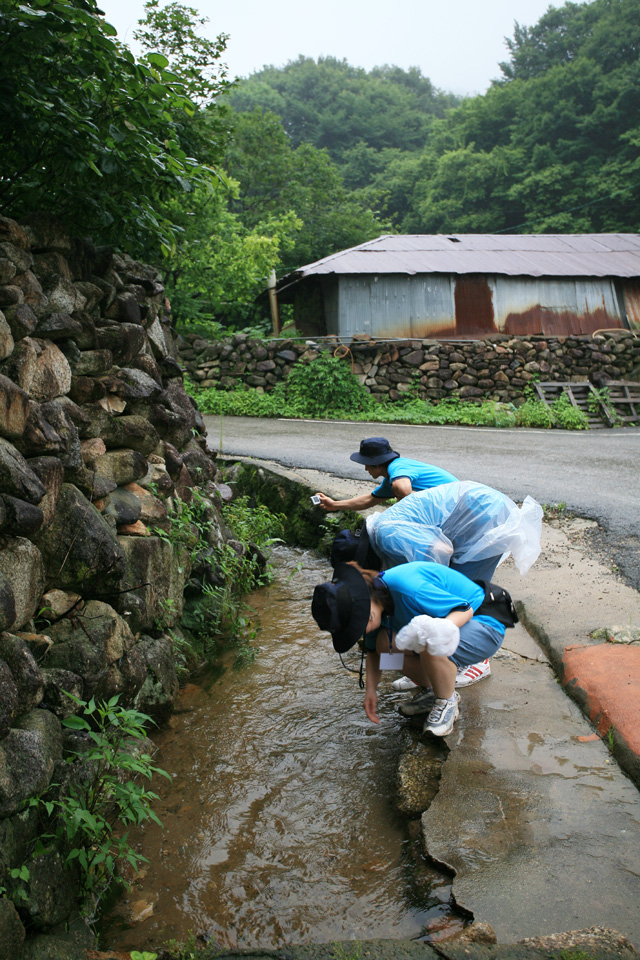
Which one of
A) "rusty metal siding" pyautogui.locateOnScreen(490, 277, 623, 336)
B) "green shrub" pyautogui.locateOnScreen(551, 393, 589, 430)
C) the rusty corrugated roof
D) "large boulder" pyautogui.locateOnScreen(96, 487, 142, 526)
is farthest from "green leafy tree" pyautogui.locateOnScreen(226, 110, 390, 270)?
"large boulder" pyautogui.locateOnScreen(96, 487, 142, 526)

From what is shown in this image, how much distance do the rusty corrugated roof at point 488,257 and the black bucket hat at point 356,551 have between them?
14.3 m

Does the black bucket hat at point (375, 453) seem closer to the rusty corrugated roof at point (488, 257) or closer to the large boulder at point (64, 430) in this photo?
the large boulder at point (64, 430)

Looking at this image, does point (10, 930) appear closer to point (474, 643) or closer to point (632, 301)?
point (474, 643)

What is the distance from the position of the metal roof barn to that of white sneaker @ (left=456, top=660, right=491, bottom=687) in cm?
1351

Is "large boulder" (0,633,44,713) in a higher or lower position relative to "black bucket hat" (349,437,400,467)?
lower

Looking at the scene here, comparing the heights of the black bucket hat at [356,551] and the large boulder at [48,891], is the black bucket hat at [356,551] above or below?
above

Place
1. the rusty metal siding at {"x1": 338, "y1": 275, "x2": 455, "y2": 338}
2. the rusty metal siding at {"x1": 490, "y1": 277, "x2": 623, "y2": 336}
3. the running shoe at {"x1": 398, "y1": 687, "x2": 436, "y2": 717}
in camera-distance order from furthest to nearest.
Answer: the rusty metal siding at {"x1": 490, "y1": 277, "x2": 623, "y2": 336}
the rusty metal siding at {"x1": 338, "y1": 275, "x2": 455, "y2": 338}
the running shoe at {"x1": 398, "y1": 687, "x2": 436, "y2": 717}

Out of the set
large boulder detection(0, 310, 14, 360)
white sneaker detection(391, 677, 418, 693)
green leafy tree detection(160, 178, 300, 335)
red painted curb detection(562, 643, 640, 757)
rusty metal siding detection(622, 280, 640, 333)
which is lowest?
white sneaker detection(391, 677, 418, 693)

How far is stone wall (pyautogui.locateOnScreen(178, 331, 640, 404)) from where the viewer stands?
629 inches

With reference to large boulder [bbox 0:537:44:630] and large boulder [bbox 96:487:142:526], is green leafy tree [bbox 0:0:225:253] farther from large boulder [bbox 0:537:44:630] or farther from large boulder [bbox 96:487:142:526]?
large boulder [bbox 0:537:44:630]

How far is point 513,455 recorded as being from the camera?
377 inches

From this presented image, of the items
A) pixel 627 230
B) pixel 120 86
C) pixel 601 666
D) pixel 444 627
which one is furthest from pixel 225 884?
pixel 627 230

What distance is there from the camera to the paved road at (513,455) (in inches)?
245

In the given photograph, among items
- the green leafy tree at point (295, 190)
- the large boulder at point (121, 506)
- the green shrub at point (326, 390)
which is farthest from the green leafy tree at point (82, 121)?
the green leafy tree at point (295, 190)
